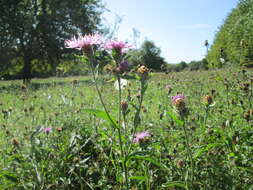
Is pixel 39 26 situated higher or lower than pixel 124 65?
higher

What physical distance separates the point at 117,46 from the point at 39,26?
14.6 meters

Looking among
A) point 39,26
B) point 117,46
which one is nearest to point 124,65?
point 117,46

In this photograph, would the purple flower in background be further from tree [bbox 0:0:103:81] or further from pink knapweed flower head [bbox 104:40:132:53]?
tree [bbox 0:0:103:81]

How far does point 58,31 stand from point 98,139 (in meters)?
14.0

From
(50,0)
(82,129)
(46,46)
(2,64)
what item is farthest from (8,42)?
(82,129)

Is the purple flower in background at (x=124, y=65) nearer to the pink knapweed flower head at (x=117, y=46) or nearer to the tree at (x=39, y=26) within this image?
the pink knapweed flower head at (x=117, y=46)

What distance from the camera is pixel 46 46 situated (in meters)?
14.9

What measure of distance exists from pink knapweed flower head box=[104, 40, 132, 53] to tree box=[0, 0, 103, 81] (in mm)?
13177

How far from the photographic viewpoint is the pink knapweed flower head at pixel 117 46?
1.30 m

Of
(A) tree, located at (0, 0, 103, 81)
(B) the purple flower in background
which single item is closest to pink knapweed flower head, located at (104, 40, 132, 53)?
(B) the purple flower in background

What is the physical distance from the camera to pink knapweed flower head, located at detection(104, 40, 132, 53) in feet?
4.25

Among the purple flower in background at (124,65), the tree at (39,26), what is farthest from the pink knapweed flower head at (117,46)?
the tree at (39,26)

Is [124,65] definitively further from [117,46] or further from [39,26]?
[39,26]

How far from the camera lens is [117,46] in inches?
51.5
